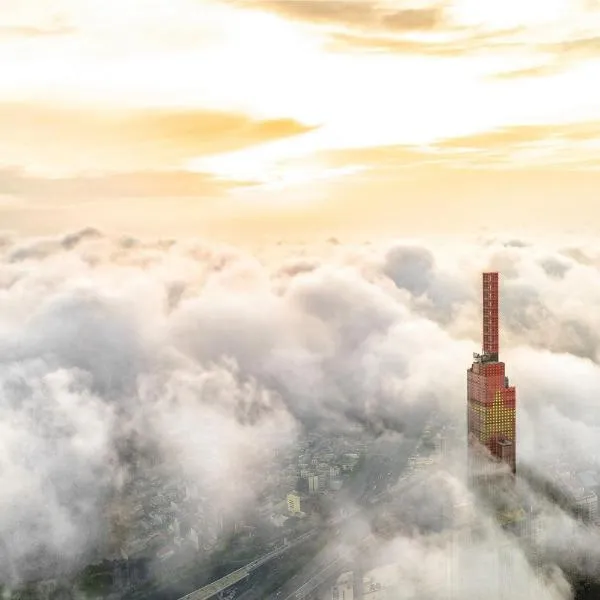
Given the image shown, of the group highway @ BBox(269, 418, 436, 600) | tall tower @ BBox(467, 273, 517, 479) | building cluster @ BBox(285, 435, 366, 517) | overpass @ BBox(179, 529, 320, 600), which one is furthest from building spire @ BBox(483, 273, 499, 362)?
overpass @ BBox(179, 529, 320, 600)

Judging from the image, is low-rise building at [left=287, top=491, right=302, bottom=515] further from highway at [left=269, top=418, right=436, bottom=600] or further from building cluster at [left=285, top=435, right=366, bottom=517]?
highway at [left=269, top=418, right=436, bottom=600]

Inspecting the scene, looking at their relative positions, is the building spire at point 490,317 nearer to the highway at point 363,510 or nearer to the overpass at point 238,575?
the highway at point 363,510

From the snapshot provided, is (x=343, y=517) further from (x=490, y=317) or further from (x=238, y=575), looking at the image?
(x=490, y=317)

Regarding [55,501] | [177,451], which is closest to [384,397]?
[177,451]

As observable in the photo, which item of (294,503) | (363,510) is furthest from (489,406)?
(294,503)

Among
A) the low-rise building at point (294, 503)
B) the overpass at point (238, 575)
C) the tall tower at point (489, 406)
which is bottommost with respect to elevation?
the overpass at point (238, 575)

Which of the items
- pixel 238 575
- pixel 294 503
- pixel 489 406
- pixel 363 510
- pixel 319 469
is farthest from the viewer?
pixel 489 406

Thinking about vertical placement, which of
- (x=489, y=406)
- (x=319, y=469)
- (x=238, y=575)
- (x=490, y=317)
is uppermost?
(x=490, y=317)

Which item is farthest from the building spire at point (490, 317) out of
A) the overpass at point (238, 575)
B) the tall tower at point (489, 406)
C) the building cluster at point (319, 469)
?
the overpass at point (238, 575)
